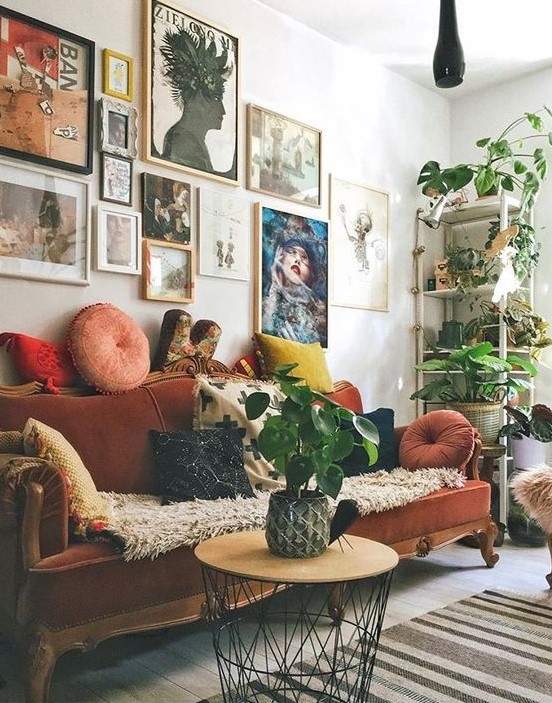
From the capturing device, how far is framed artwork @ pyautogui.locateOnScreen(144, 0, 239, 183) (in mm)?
3059

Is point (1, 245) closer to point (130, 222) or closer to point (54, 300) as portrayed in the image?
point (54, 300)

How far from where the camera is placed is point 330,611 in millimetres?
2467

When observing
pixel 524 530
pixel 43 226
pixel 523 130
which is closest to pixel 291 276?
pixel 43 226

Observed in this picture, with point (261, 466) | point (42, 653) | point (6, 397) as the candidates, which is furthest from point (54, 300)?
point (42, 653)

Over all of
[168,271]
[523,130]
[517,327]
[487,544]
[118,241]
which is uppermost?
[523,130]

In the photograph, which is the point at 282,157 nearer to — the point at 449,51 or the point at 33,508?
the point at 449,51

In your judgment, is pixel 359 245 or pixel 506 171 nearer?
pixel 359 245

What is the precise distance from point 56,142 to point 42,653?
1.91m

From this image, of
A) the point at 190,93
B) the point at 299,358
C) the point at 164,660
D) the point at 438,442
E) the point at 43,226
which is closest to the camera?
the point at 164,660

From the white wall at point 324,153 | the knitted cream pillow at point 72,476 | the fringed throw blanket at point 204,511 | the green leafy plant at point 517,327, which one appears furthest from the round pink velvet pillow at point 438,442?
the knitted cream pillow at point 72,476

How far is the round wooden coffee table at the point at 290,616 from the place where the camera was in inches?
62.7

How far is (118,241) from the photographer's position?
289 cm

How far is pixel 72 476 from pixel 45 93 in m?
1.59

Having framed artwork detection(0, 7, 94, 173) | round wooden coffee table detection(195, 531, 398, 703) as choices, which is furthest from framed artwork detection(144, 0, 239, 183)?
round wooden coffee table detection(195, 531, 398, 703)
